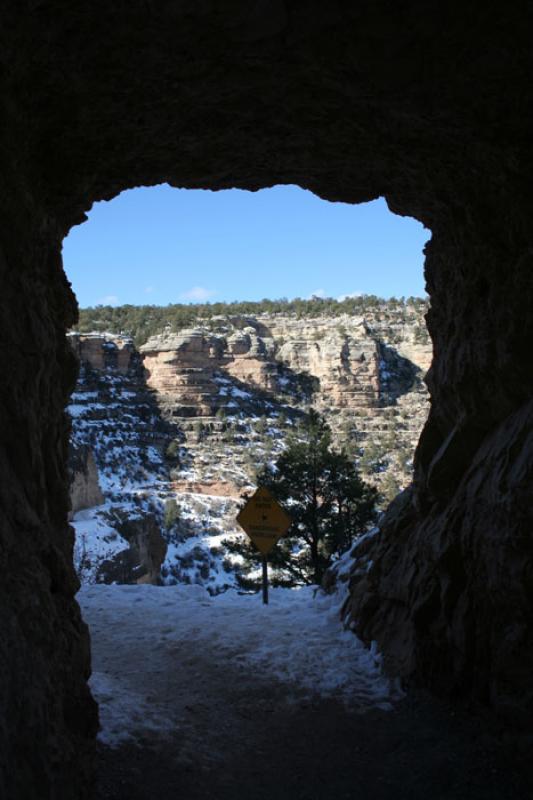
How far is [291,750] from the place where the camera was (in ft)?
15.5

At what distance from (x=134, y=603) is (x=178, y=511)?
3161 cm

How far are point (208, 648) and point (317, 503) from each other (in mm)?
8698

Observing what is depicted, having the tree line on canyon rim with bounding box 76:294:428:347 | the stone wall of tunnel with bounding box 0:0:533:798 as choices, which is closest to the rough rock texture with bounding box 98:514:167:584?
the stone wall of tunnel with bounding box 0:0:533:798

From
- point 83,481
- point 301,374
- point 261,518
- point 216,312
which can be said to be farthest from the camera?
point 216,312

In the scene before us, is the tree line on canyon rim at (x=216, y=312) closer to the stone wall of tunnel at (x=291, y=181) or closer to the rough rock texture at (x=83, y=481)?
the rough rock texture at (x=83, y=481)

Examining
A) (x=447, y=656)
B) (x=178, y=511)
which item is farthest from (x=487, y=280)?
(x=178, y=511)

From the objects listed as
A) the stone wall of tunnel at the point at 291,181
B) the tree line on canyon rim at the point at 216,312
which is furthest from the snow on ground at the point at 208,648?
the tree line on canyon rim at the point at 216,312

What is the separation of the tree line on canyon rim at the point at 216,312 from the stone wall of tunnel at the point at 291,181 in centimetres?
5925

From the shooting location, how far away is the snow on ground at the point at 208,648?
5484mm

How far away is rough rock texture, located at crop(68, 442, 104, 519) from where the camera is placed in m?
33.6

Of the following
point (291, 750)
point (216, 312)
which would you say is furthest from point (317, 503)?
point (216, 312)

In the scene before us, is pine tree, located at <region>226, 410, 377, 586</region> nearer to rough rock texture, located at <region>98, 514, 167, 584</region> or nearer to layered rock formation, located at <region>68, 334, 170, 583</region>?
layered rock formation, located at <region>68, 334, 170, 583</region>

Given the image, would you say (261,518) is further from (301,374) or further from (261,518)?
(301,374)

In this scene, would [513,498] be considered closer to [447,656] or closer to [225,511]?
[447,656]
